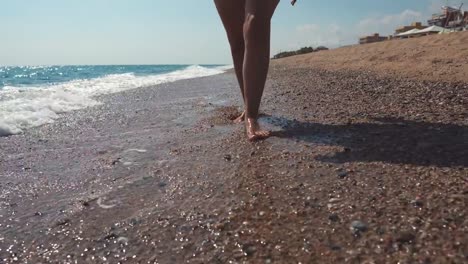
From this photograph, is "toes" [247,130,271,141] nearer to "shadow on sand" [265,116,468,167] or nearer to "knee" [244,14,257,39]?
"shadow on sand" [265,116,468,167]

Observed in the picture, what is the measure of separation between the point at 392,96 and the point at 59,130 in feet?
11.0

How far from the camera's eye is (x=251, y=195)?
1.61m

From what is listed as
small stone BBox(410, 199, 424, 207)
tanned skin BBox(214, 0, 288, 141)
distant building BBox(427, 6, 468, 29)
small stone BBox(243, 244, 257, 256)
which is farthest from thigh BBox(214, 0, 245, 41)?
distant building BBox(427, 6, 468, 29)

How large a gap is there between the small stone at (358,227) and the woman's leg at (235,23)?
7.32 feet

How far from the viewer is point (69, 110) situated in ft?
19.6

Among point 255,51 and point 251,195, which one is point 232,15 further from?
point 251,195

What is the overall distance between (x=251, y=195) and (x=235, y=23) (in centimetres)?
206

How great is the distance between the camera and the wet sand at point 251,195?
46.3 inches

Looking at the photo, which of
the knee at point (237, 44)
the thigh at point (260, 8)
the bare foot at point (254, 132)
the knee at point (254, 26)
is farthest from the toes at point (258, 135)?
the knee at point (237, 44)

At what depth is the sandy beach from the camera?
117 centimetres

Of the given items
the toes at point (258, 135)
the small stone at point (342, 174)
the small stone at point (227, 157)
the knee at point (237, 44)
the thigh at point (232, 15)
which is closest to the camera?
the small stone at point (342, 174)

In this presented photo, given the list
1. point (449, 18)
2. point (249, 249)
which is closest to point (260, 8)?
point (249, 249)

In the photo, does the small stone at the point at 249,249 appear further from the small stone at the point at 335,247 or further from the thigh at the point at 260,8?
the thigh at the point at 260,8

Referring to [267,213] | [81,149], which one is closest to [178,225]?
[267,213]
